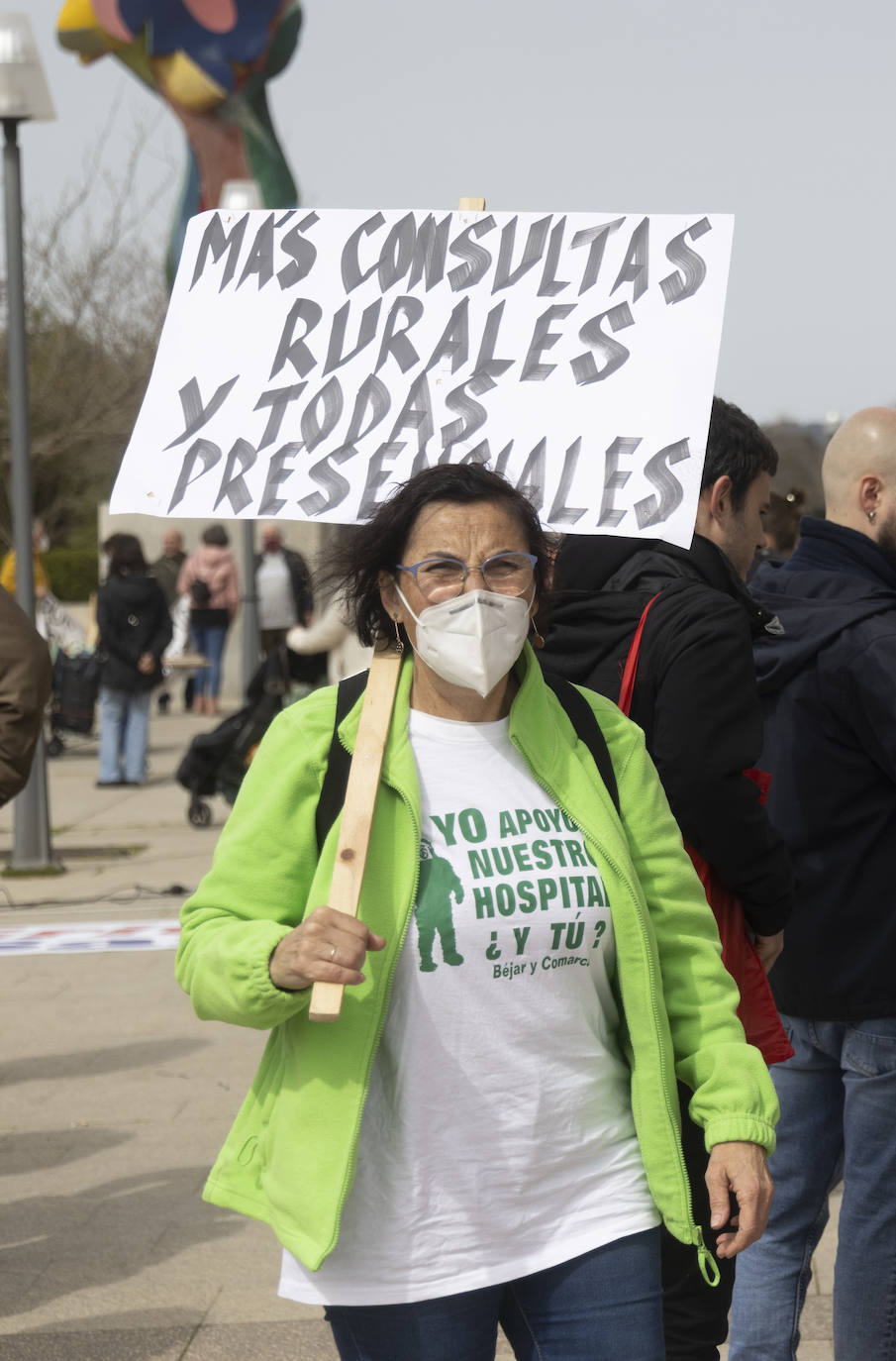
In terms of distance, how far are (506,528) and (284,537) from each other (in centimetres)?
2187

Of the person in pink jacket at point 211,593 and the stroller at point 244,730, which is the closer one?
the stroller at point 244,730

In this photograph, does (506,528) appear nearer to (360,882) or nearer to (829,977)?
(360,882)

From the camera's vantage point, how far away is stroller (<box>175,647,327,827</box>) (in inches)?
452

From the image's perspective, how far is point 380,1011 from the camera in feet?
7.76

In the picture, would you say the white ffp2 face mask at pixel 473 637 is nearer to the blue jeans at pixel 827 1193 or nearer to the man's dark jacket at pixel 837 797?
the man's dark jacket at pixel 837 797

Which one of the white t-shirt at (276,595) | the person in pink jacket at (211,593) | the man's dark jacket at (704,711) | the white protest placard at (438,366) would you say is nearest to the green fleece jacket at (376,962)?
the man's dark jacket at (704,711)

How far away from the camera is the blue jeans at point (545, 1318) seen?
241 cm

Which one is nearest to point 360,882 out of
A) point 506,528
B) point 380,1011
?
point 380,1011

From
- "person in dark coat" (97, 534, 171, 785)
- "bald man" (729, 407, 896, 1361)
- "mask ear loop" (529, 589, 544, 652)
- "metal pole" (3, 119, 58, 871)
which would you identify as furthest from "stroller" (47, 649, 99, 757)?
"mask ear loop" (529, 589, 544, 652)

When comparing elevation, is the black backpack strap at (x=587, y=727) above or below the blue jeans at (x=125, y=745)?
above

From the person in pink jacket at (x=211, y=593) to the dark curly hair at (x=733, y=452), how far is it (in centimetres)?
1673

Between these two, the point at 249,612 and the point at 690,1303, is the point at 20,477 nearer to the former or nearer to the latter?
the point at 249,612

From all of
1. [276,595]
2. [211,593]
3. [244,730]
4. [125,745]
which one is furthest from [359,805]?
[211,593]

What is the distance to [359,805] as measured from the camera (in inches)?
93.5
